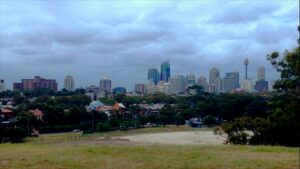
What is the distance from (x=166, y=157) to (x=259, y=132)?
1290cm

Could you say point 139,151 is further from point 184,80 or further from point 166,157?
point 184,80

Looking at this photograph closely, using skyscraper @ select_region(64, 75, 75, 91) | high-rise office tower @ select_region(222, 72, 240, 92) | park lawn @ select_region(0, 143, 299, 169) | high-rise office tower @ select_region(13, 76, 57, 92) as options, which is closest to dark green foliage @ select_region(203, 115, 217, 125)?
high-rise office tower @ select_region(222, 72, 240, 92)

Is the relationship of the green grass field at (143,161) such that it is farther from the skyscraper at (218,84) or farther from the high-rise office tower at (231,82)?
the skyscraper at (218,84)

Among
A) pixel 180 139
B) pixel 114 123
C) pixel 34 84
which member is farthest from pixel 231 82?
pixel 180 139

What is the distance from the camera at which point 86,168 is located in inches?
343

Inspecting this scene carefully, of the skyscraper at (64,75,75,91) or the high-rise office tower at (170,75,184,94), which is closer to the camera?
the skyscraper at (64,75,75,91)

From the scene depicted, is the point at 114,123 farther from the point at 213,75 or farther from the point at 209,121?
the point at 213,75

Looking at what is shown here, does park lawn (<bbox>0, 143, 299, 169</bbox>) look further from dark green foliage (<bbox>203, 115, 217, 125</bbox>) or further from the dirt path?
dark green foliage (<bbox>203, 115, 217, 125</bbox>)

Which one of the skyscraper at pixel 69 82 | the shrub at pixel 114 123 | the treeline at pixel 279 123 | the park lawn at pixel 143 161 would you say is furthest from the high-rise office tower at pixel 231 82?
the park lawn at pixel 143 161

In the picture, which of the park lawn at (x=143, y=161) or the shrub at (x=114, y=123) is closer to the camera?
the park lawn at (x=143, y=161)

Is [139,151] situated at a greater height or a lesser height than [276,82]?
lesser

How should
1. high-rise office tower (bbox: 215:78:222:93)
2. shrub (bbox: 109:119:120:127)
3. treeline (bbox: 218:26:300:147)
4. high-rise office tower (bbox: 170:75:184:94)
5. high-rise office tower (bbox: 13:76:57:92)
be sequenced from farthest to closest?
high-rise office tower (bbox: 170:75:184:94), high-rise office tower (bbox: 13:76:57:92), high-rise office tower (bbox: 215:78:222:93), shrub (bbox: 109:119:120:127), treeline (bbox: 218:26:300:147)

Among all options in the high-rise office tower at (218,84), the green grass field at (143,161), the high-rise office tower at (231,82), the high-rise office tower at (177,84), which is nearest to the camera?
the green grass field at (143,161)

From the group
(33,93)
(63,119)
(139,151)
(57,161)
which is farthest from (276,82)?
(33,93)
